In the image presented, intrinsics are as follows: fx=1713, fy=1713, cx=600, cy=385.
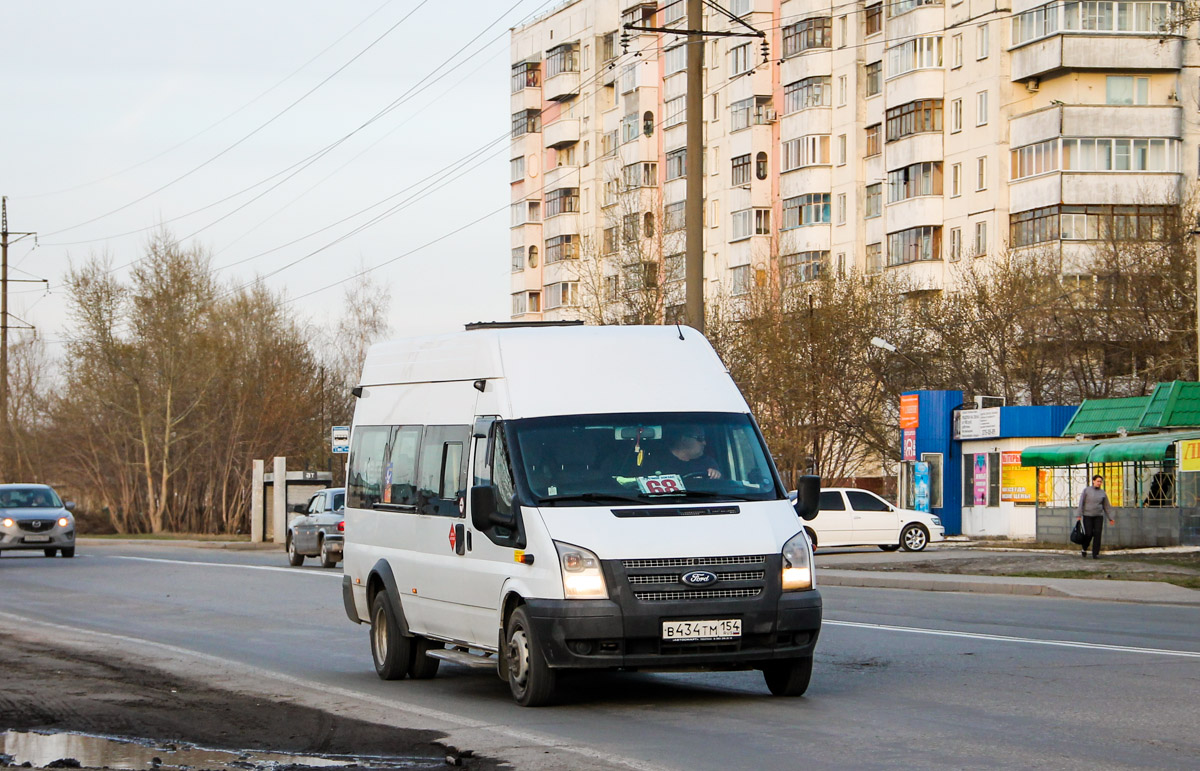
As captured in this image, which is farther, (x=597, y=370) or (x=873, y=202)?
(x=873, y=202)

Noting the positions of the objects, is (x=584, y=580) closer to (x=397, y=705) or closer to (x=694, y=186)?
(x=397, y=705)

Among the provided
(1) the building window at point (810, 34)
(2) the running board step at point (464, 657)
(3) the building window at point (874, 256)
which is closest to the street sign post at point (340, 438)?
(2) the running board step at point (464, 657)

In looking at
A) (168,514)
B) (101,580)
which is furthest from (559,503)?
(168,514)

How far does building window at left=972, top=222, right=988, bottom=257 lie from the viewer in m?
66.8

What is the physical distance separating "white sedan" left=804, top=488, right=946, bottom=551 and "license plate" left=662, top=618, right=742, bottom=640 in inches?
1149

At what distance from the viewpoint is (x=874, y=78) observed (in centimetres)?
7425

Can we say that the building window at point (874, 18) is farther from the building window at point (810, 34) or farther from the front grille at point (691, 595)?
the front grille at point (691, 595)

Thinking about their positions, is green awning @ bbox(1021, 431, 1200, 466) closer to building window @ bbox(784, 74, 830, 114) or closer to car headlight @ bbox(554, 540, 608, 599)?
car headlight @ bbox(554, 540, 608, 599)

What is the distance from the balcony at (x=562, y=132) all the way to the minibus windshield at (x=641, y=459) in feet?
282

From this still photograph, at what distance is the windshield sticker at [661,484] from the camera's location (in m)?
11.0

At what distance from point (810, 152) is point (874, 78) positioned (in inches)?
187

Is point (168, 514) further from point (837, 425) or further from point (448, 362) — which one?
point (448, 362)

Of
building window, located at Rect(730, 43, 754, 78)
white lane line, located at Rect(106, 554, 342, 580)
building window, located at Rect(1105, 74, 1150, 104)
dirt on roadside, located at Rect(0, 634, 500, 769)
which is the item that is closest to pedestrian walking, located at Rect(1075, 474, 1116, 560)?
white lane line, located at Rect(106, 554, 342, 580)

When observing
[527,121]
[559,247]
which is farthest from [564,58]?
[559,247]
